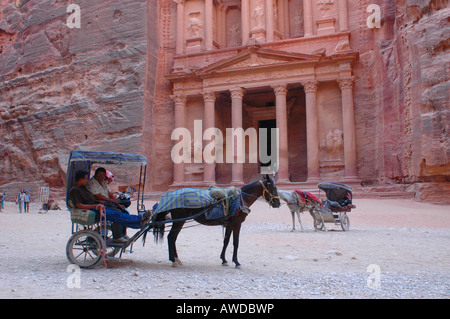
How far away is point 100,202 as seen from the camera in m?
6.82

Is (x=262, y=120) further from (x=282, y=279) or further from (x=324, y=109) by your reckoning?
(x=282, y=279)

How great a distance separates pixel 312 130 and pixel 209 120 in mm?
6802

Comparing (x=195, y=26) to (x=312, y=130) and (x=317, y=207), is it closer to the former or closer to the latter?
(x=312, y=130)

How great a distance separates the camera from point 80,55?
28109mm

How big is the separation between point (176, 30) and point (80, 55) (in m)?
7.23

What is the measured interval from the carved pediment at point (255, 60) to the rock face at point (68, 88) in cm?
481

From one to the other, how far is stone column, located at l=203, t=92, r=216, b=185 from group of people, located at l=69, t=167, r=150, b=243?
18.3 m

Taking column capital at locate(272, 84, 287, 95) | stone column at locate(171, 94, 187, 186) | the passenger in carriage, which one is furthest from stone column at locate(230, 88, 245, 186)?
the passenger in carriage

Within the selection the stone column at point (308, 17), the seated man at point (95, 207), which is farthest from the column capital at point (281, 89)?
the seated man at point (95, 207)

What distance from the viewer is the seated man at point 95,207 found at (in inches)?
262

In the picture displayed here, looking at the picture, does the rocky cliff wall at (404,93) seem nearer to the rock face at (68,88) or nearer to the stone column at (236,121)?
the stone column at (236,121)

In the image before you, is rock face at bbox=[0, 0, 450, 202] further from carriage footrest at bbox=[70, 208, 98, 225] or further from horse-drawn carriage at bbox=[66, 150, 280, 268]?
carriage footrest at bbox=[70, 208, 98, 225]

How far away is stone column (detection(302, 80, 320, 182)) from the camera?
23.5 m

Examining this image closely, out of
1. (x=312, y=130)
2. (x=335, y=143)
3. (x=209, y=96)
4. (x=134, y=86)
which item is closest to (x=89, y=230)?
(x=312, y=130)
